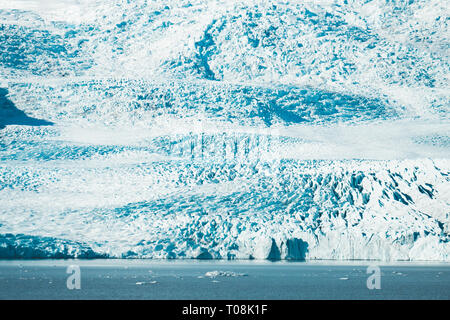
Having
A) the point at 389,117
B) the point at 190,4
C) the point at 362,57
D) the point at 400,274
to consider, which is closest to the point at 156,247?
the point at 400,274

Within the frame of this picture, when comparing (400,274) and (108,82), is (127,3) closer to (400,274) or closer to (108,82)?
(108,82)

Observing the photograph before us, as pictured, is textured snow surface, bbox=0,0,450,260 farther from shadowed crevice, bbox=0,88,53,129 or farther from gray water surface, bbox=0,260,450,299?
gray water surface, bbox=0,260,450,299

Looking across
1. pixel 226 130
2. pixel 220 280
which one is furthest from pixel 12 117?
pixel 220 280

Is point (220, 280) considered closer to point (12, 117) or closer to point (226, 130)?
point (226, 130)

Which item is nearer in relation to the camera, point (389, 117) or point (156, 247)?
point (156, 247)

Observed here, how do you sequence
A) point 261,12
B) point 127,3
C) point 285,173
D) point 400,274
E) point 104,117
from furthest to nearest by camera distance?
point 127,3, point 261,12, point 104,117, point 285,173, point 400,274
